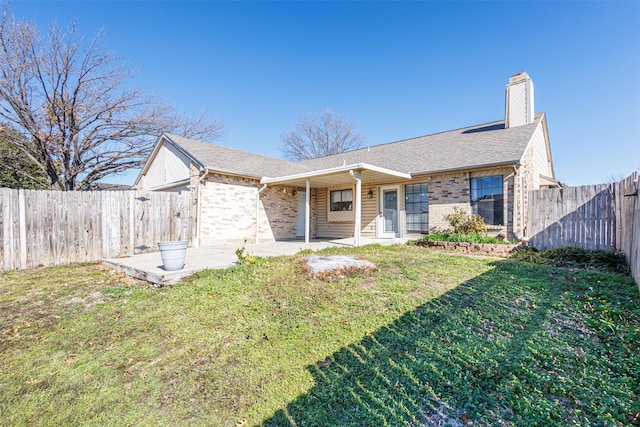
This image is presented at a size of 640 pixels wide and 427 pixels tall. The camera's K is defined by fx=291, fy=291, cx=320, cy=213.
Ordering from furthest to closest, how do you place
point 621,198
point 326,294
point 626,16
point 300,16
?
point 300,16 < point 626,16 < point 621,198 < point 326,294

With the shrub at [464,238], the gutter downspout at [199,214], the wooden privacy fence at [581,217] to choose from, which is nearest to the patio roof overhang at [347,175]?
the gutter downspout at [199,214]

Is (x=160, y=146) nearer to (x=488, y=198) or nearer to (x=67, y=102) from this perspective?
(x=67, y=102)

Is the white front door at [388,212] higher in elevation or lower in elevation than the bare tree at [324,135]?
lower

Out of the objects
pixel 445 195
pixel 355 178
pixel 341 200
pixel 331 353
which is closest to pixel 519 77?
pixel 445 195

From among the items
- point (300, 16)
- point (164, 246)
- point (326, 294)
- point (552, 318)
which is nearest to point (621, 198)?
point (552, 318)

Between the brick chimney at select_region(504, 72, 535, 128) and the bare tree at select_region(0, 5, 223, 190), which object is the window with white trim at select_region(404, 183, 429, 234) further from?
the bare tree at select_region(0, 5, 223, 190)

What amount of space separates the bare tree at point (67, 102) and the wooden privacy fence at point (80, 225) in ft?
30.4

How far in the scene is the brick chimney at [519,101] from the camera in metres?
10.9

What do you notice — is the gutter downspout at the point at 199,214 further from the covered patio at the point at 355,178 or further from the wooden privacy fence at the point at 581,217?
the wooden privacy fence at the point at 581,217

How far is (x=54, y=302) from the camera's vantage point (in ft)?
15.5

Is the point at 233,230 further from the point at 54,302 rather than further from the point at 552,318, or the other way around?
the point at 552,318

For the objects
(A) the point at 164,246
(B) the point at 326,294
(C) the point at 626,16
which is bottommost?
(B) the point at 326,294

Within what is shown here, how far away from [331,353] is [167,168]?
12.2 m

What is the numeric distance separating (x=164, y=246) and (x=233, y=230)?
17.8 ft
